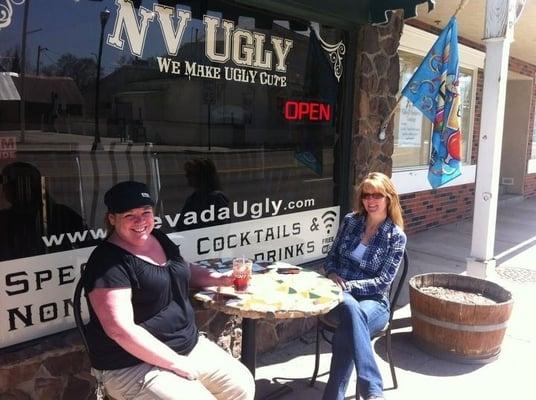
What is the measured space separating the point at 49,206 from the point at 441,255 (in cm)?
492

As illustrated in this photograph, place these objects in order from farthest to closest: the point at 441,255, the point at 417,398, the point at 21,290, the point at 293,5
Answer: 1. the point at 441,255
2. the point at 293,5
3. the point at 417,398
4. the point at 21,290

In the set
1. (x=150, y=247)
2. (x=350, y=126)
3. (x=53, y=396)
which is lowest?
(x=53, y=396)

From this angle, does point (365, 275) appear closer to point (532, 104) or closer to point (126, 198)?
point (126, 198)

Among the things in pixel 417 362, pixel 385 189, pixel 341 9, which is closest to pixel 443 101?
pixel 341 9

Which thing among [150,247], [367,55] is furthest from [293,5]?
[150,247]

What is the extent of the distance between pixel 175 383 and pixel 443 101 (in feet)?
9.48

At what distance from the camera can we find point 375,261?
302 centimetres

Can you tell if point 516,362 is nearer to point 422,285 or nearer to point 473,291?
point 473,291

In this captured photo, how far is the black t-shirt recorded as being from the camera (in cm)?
208

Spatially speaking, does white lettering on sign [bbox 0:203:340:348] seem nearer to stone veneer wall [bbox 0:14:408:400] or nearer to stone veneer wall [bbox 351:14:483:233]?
stone veneer wall [bbox 0:14:408:400]

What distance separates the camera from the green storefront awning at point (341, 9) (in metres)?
3.47

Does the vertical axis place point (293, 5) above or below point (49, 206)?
above

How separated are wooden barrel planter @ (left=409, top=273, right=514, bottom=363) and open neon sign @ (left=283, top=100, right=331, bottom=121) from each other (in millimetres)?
1488

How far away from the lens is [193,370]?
2.22 m
